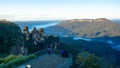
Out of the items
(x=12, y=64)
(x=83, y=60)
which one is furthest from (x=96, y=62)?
(x=12, y=64)

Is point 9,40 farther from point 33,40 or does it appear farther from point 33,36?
point 33,40

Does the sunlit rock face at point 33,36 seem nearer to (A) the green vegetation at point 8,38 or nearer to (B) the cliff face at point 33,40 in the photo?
(B) the cliff face at point 33,40

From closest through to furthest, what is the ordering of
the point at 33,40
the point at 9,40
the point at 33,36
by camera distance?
1. the point at 9,40
2. the point at 33,36
3. the point at 33,40

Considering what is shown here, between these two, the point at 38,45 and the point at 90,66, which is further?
the point at 38,45

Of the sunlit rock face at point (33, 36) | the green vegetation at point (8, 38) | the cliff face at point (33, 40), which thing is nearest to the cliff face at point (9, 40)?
the green vegetation at point (8, 38)

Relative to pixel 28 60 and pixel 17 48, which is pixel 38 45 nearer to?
pixel 17 48

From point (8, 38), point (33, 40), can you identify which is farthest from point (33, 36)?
point (8, 38)

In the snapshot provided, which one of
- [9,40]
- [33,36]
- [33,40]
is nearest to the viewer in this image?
[9,40]

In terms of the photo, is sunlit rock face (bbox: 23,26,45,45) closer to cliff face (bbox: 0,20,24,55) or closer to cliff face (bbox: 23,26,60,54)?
cliff face (bbox: 23,26,60,54)
